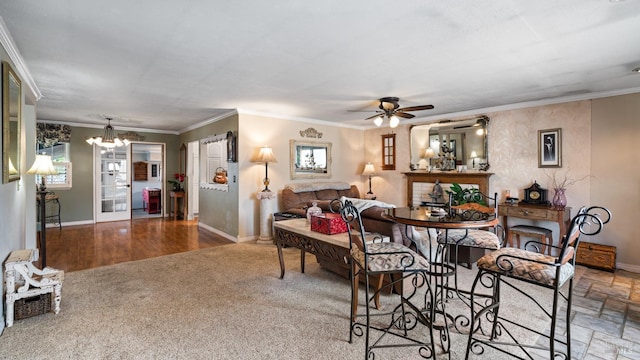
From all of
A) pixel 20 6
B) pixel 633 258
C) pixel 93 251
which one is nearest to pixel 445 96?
pixel 633 258

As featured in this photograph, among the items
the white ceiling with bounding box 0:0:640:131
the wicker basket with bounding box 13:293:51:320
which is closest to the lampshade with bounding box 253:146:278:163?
the white ceiling with bounding box 0:0:640:131

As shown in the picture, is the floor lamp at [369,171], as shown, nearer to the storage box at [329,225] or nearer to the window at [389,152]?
the window at [389,152]

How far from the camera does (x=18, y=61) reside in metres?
2.92

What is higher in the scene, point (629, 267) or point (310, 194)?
point (310, 194)

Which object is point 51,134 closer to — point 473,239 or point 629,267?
point 473,239

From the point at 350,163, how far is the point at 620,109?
443 cm

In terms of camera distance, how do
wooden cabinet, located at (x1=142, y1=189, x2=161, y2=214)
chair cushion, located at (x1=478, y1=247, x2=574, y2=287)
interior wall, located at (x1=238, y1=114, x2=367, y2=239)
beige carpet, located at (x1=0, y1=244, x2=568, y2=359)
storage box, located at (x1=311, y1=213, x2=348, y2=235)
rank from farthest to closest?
wooden cabinet, located at (x1=142, y1=189, x2=161, y2=214) < interior wall, located at (x1=238, y1=114, x2=367, y2=239) < storage box, located at (x1=311, y1=213, x2=348, y2=235) < beige carpet, located at (x1=0, y1=244, x2=568, y2=359) < chair cushion, located at (x1=478, y1=247, x2=574, y2=287)

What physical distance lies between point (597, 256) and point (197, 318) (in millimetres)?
4770

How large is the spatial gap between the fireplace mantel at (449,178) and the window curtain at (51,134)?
289 inches

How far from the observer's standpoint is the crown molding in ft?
7.68

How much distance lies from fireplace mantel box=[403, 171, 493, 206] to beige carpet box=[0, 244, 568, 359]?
214cm

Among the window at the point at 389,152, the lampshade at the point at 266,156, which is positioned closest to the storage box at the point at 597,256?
the window at the point at 389,152

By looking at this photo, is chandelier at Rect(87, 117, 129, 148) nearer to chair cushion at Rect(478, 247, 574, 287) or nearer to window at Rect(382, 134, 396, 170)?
window at Rect(382, 134, 396, 170)

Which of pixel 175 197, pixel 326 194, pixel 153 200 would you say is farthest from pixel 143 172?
pixel 326 194
